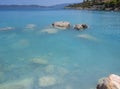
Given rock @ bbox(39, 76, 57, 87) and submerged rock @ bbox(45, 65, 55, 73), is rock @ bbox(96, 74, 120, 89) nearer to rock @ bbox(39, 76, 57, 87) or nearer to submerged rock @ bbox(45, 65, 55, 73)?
rock @ bbox(39, 76, 57, 87)

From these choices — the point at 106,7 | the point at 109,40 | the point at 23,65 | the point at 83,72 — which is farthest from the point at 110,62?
the point at 106,7

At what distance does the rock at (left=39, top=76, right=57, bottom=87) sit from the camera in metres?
11.7

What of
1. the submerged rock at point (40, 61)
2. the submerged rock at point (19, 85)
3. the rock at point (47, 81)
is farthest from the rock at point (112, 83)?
the submerged rock at point (40, 61)

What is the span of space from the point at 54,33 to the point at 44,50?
313 inches

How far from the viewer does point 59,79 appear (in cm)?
1259

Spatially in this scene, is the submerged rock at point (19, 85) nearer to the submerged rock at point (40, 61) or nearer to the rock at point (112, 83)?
the submerged rock at point (40, 61)

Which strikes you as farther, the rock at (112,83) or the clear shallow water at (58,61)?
the clear shallow water at (58,61)

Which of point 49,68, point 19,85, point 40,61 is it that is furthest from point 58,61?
point 19,85

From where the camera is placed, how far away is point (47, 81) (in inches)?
479

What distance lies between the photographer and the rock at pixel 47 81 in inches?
459

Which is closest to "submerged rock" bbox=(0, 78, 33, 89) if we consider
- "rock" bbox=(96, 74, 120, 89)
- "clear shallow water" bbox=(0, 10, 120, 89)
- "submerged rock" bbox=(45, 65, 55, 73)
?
"clear shallow water" bbox=(0, 10, 120, 89)

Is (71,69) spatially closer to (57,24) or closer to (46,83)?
(46,83)

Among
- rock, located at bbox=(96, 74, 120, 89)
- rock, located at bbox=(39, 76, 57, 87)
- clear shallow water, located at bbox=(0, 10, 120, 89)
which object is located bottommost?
clear shallow water, located at bbox=(0, 10, 120, 89)

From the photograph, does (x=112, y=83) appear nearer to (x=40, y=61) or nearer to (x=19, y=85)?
(x=19, y=85)
